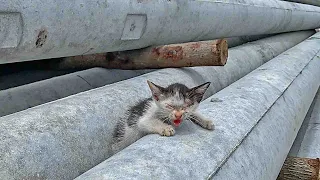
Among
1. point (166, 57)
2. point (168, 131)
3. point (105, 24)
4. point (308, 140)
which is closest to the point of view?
point (168, 131)

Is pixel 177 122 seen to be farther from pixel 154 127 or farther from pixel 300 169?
pixel 300 169

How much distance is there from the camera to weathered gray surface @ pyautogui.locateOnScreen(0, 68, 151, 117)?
95.6 inches

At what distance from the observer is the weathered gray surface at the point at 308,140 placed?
11.0ft

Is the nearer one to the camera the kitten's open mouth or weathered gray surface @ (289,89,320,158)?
the kitten's open mouth

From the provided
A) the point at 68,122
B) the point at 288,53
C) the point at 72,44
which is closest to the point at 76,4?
the point at 72,44

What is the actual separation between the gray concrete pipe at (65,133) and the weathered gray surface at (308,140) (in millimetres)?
1208

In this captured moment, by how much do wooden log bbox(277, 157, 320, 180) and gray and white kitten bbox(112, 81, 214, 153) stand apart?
3.52 feet

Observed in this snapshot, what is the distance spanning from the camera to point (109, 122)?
2.18 metres

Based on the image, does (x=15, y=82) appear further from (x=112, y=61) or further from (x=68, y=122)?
(x=68, y=122)

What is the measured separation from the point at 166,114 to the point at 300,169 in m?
1.21

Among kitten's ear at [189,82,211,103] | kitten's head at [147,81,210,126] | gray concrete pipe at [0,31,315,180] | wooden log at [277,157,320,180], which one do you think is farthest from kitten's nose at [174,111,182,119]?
wooden log at [277,157,320,180]

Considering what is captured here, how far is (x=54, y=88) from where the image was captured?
8.81 feet

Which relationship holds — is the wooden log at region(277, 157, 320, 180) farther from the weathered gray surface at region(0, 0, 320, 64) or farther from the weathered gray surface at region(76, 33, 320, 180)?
the weathered gray surface at region(0, 0, 320, 64)

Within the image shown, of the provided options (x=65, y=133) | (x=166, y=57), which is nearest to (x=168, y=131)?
(x=65, y=133)
